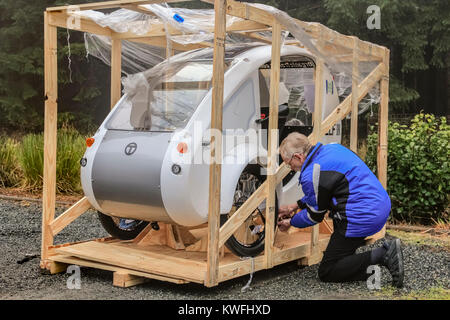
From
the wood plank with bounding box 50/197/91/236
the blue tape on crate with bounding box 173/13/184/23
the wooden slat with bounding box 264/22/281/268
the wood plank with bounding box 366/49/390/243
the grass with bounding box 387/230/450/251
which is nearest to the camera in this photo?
Answer: the blue tape on crate with bounding box 173/13/184/23

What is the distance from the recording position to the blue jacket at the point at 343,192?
556 centimetres

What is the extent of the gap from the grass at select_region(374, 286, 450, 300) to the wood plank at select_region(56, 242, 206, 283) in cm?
157

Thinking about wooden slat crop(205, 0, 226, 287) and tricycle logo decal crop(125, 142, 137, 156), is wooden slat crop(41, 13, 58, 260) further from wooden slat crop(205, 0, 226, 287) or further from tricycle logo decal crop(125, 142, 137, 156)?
wooden slat crop(205, 0, 226, 287)

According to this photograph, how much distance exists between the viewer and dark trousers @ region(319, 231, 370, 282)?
18.8 feet

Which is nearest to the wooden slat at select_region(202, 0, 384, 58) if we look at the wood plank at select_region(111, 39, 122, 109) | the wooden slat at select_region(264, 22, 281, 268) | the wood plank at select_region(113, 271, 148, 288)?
the wooden slat at select_region(264, 22, 281, 268)

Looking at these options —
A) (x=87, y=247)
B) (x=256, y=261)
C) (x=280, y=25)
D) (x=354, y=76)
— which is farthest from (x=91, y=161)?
(x=354, y=76)

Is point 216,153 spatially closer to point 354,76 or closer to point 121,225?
point 121,225

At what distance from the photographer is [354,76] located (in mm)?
7117

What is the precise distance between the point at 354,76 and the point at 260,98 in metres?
1.15

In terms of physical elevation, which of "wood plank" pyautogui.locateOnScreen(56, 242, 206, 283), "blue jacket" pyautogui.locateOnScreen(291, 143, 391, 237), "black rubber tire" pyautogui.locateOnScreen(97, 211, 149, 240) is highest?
"blue jacket" pyautogui.locateOnScreen(291, 143, 391, 237)

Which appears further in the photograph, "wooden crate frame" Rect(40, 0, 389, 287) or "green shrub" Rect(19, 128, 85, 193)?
"green shrub" Rect(19, 128, 85, 193)

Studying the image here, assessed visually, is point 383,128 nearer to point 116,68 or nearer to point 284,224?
point 284,224

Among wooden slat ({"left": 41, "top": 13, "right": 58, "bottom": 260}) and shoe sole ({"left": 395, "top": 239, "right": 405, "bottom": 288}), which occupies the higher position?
wooden slat ({"left": 41, "top": 13, "right": 58, "bottom": 260})

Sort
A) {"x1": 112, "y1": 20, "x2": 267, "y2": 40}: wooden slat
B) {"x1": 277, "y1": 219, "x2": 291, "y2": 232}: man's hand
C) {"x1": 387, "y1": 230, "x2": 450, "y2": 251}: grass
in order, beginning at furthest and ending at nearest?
{"x1": 387, "y1": 230, "x2": 450, "y2": 251}: grass → {"x1": 112, "y1": 20, "x2": 267, "y2": 40}: wooden slat → {"x1": 277, "y1": 219, "x2": 291, "y2": 232}: man's hand
